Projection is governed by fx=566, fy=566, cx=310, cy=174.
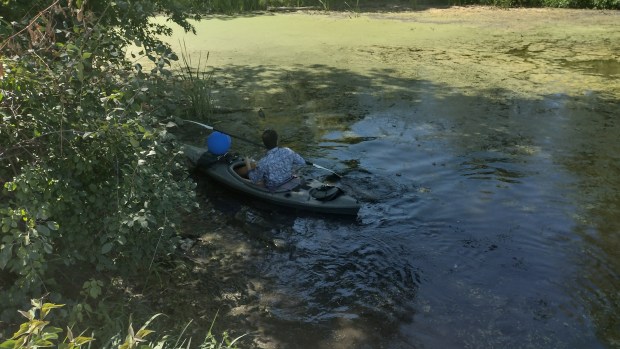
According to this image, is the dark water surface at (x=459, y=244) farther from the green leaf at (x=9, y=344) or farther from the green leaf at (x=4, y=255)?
the green leaf at (x=9, y=344)

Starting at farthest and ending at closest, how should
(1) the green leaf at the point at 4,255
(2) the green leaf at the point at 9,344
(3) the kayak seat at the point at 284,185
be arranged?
(3) the kayak seat at the point at 284,185, (1) the green leaf at the point at 4,255, (2) the green leaf at the point at 9,344

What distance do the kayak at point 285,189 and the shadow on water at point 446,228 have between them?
124 millimetres

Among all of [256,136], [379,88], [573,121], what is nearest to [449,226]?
[256,136]

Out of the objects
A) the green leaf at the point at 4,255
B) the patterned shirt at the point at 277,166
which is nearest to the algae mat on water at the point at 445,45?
the patterned shirt at the point at 277,166

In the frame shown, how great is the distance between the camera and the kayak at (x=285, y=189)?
4.98 metres

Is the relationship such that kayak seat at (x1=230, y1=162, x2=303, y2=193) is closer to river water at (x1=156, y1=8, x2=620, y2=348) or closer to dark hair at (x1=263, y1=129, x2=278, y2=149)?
river water at (x1=156, y1=8, x2=620, y2=348)

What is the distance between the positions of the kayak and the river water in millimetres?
125

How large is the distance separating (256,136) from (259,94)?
1727 mm

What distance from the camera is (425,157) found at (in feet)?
20.8

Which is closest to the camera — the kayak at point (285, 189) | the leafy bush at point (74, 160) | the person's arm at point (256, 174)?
the leafy bush at point (74, 160)

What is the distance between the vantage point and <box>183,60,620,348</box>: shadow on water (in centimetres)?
362

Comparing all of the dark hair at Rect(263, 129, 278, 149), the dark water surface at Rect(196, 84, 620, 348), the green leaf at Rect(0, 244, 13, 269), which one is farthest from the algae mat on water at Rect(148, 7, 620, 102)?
the green leaf at Rect(0, 244, 13, 269)

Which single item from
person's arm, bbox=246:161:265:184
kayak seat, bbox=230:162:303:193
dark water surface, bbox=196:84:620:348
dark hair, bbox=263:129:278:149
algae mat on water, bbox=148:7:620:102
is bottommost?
dark water surface, bbox=196:84:620:348

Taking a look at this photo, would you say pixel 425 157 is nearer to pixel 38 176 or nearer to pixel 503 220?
pixel 503 220
